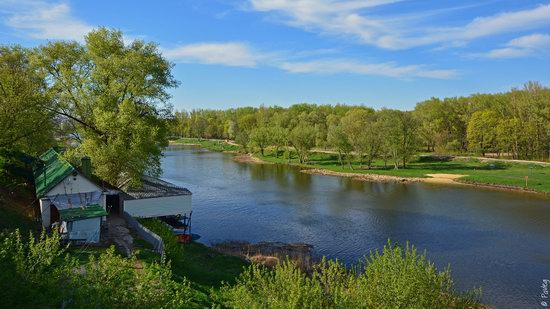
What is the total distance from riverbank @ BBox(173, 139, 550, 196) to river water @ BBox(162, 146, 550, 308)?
4.18 meters

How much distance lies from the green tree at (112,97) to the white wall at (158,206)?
5.96ft

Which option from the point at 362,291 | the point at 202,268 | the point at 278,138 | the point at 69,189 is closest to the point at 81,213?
the point at 69,189

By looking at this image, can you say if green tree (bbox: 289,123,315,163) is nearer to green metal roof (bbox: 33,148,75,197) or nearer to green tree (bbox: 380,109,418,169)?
green tree (bbox: 380,109,418,169)

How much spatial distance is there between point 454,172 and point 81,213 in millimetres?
59850

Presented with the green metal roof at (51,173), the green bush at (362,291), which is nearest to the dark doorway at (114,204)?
the green metal roof at (51,173)

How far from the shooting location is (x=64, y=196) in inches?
992

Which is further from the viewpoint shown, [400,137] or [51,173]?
A: [400,137]

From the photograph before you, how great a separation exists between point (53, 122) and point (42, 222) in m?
11.4

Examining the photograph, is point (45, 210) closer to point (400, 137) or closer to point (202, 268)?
point (202, 268)

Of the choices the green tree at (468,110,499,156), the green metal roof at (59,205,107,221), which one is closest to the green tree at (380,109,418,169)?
the green tree at (468,110,499,156)

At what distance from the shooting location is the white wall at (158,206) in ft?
101

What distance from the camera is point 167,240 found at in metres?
23.1

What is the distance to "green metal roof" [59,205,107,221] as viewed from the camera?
22.6 metres

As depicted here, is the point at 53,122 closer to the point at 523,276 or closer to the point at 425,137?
the point at 523,276
